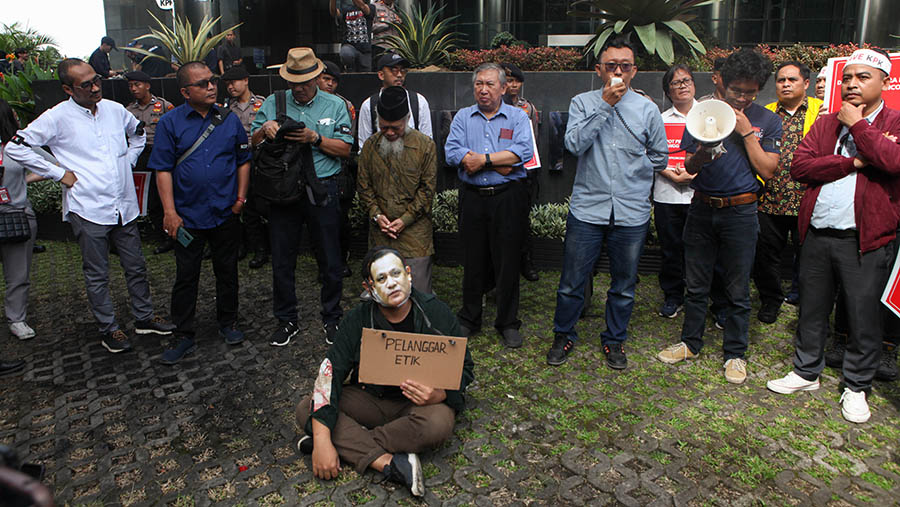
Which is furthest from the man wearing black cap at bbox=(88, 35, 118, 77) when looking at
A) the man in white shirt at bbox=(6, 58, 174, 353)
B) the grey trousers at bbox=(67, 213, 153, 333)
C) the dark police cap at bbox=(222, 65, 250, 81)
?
the grey trousers at bbox=(67, 213, 153, 333)

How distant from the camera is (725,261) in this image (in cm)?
468

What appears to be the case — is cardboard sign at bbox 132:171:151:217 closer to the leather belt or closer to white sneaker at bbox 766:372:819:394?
the leather belt

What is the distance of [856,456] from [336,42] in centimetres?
1282

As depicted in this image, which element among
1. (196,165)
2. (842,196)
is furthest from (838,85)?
(196,165)

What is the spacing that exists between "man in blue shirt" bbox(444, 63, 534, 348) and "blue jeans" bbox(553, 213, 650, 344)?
1.51 feet

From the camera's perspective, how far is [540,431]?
400 cm

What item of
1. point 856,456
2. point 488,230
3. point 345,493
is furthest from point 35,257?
point 856,456

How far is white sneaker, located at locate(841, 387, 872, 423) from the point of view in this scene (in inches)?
161

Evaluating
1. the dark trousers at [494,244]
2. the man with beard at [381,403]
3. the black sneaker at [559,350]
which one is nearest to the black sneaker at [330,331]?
the dark trousers at [494,244]

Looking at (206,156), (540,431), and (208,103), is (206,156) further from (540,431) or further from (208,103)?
(540,431)

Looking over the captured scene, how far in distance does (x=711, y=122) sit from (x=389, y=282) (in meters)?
2.31

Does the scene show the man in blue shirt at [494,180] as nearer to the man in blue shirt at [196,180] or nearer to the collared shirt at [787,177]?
the man in blue shirt at [196,180]

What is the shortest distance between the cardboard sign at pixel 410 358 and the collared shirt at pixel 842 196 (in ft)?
8.46

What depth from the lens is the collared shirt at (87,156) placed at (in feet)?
16.4
